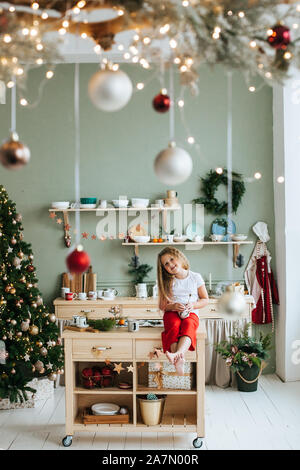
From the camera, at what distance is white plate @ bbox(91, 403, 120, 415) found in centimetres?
412

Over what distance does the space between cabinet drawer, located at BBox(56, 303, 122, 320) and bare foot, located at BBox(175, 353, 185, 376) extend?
78.8 inches

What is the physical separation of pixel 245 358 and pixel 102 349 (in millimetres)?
1912

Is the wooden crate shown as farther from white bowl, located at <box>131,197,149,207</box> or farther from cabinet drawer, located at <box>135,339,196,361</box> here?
white bowl, located at <box>131,197,149,207</box>

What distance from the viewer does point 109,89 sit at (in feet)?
6.77

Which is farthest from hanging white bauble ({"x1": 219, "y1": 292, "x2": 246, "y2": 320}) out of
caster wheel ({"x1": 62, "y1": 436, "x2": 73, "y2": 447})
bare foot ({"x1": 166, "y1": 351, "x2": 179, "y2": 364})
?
caster wheel ({"x1": 62, "y1": 436, "x2": 73, "y2": 447})

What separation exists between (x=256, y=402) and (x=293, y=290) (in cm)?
128

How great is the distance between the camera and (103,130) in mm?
6148

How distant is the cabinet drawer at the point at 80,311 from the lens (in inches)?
225

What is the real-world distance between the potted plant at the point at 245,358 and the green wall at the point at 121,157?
862 mm

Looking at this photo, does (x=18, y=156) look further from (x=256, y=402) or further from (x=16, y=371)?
(x=256, y=402)

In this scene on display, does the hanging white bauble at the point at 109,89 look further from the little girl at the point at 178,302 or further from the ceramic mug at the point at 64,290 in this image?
the ceramic mug at the point at 64,290

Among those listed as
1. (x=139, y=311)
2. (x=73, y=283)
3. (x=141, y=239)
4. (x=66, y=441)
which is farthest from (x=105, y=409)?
(x=141, y=239)

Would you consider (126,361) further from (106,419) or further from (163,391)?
(106,419)
